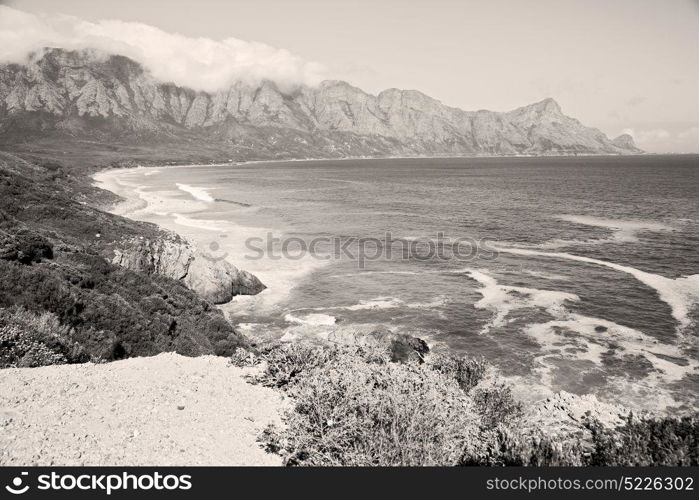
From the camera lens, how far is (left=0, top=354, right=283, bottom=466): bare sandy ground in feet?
28.6

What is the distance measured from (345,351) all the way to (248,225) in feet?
164

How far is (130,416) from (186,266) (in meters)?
22.4

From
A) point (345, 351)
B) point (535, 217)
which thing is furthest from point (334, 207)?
point (345, 351)

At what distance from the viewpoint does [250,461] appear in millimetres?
9500

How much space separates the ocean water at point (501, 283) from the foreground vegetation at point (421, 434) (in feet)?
37.7

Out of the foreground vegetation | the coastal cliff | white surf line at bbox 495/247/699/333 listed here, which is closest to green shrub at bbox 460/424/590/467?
the foreground vegetation

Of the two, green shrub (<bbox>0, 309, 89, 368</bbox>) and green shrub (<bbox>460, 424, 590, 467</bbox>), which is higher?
green shrub (<bbox>0, 309, 89, 368</bbox>)

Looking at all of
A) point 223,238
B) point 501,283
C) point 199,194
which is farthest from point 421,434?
point 199,194

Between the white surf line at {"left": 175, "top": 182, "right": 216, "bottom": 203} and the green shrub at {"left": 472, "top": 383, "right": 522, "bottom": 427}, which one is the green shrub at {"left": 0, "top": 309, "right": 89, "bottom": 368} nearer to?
the green shrub at {"left": 472, "top": 383, "right": 522, "bottom": 427}

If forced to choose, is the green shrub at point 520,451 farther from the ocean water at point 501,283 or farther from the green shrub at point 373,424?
the ocean water at point 501,283

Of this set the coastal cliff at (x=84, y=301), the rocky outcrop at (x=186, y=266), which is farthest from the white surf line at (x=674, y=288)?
the rocky outcrop at (x=186, y=266)

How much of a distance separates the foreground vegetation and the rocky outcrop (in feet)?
69.4
